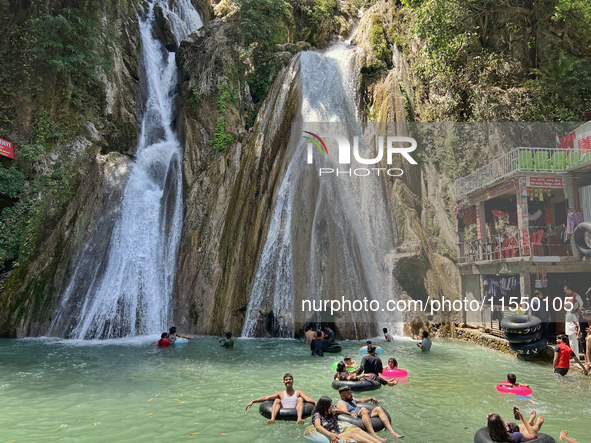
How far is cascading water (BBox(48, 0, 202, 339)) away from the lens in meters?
18.7

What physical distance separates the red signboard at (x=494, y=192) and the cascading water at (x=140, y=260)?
1588 centimetres

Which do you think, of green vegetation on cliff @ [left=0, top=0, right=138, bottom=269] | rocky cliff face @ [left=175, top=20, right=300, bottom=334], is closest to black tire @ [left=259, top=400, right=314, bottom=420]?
rocky cliff face @ [left=175, top=20, right=300, bottom=334]

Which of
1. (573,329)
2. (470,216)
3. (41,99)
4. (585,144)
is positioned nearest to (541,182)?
(585,144)

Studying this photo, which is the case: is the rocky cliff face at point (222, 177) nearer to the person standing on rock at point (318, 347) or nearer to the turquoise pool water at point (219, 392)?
the turquoise pool water at point (219, 392)

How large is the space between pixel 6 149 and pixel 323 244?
17667mm

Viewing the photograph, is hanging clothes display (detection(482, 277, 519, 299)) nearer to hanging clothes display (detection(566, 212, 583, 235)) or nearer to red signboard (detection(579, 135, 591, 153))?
hanging clothes display (detection(566, 212, 583, 235))

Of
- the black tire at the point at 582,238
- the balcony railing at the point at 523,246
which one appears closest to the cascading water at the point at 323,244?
the balcony railing at the point at 523,246

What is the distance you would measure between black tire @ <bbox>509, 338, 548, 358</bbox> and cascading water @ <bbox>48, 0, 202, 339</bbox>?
15.1m

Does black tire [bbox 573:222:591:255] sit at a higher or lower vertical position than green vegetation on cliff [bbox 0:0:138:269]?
lower

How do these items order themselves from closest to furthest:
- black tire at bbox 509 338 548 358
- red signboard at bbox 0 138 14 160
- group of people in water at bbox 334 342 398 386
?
group of people in water at bbox 334 342 398 386, black tire at bbox 509 338 548 358, red signboard at bbox 0 138 14 160

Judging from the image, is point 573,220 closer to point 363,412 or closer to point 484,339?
point 484,339

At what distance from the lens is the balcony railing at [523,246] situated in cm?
1588

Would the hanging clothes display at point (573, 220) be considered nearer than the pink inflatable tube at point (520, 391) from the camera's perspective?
No

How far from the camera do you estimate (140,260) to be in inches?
831
